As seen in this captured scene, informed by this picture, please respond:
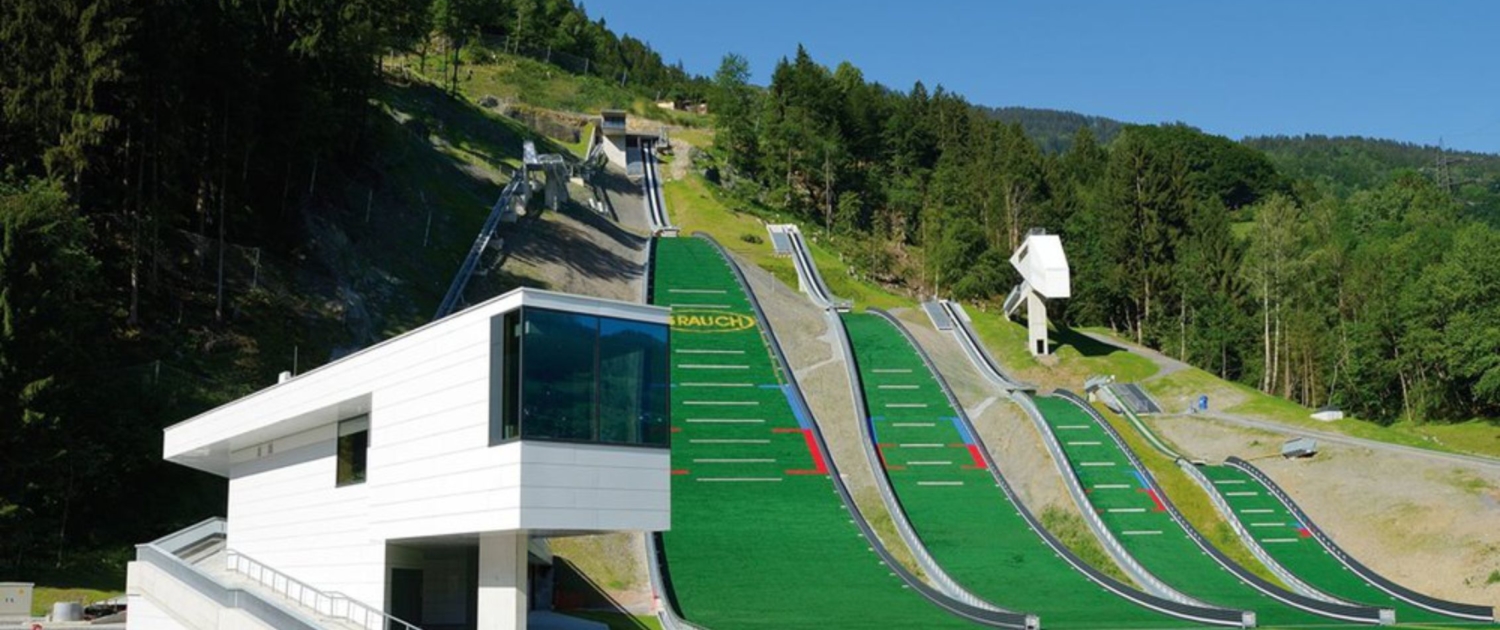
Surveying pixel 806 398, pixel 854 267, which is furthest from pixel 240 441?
pixel 854 267

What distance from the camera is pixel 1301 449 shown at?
35094 mm

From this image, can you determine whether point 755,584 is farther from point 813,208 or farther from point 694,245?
point 813,208

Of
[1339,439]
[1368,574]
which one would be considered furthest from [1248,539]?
[1339,439]

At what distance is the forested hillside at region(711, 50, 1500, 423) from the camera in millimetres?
52094

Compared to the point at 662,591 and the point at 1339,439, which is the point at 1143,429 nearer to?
the point at 1339,439

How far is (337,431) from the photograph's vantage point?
19.8m

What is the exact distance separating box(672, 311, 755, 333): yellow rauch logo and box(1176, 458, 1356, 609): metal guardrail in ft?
51.1

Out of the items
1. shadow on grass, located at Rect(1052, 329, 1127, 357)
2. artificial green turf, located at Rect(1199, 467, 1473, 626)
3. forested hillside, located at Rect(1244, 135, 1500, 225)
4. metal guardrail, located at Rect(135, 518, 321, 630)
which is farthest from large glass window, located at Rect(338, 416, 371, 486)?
forested hillside, located at Rect(1244, 135, 1500, 225)

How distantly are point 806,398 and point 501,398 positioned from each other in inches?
935

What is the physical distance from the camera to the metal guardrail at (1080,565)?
2380 centimetres

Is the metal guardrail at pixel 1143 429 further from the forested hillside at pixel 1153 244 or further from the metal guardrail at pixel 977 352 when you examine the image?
the forested hillside at pixel 1153 244

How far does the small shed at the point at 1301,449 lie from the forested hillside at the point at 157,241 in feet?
78.4

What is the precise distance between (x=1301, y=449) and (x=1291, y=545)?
4.84 meters

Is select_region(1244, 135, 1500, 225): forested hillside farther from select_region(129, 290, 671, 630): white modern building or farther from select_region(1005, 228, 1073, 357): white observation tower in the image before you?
select_region(129, 290, 671, 630): white modern building
